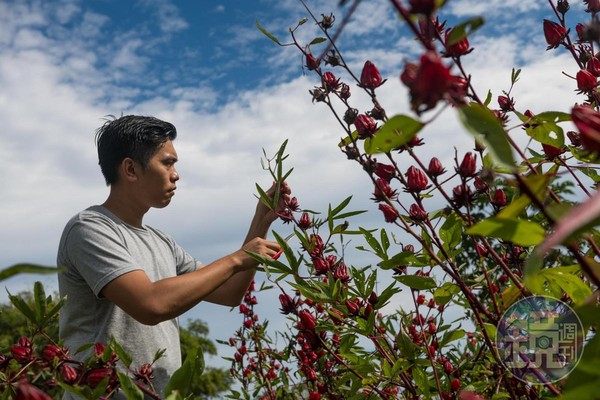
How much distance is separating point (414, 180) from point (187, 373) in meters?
0.59

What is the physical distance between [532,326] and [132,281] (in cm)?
152

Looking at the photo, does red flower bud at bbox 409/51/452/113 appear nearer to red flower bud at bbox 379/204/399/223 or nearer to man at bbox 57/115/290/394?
red flower bud at bbox 379/204/399/223

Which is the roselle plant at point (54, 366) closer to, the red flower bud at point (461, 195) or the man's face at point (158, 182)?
the red flower bud at point (461, 195)

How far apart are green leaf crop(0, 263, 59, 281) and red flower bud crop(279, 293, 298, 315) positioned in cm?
142

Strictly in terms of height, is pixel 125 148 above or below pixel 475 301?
above

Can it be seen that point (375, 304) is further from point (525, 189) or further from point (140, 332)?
point (140, 332)

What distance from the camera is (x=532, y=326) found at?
115 centimetres

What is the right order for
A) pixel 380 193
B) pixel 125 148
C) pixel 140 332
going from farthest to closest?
1. pixel 125 148
2. pixel 140 332
3. pixel 380 193

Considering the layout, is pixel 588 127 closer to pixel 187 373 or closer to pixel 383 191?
pixel 187 373

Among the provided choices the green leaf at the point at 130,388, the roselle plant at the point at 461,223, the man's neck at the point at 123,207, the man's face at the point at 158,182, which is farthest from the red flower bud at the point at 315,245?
the man's neck at the point at 123,207

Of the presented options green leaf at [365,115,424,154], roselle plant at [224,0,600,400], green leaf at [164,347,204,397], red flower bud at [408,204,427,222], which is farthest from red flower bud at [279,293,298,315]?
green leaf at [365,115,424,154]

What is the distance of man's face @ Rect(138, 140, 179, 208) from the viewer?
2.82 metres

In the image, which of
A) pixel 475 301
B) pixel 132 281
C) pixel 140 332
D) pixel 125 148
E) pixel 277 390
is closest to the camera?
pixel 475 301

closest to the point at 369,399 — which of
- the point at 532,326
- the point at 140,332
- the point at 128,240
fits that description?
the point at 532,326
